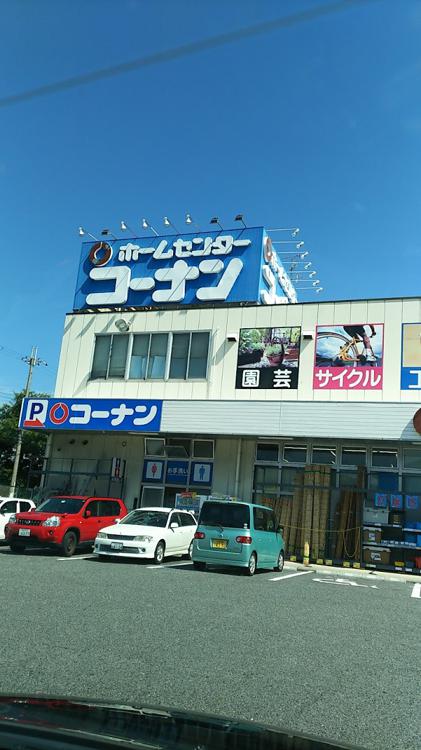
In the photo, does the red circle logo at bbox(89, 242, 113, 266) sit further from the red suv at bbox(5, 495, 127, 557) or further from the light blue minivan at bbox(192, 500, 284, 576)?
the light blue minivan at bbox(192, 500, 284, 576)

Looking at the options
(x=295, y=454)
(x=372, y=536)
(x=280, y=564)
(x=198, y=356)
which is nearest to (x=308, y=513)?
(x=372, y=536)

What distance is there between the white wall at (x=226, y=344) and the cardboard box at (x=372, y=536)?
4.30 metres

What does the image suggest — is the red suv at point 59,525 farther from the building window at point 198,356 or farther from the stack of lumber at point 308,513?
the building window at point 198,356

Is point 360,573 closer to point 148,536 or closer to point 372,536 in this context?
point 372,536

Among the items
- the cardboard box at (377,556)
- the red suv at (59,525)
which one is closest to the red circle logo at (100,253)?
the red suv at (59,525)

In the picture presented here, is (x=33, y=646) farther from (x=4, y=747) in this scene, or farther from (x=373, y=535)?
(x=373, y=535)

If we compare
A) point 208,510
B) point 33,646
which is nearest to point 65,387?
point 208,510

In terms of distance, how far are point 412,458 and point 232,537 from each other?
354 inches

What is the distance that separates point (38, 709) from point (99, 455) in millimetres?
22032

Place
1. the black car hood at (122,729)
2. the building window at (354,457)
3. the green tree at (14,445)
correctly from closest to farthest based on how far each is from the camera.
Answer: the black car hood at (122,729) → the building window at (354,457) → the green tree at (14,445)

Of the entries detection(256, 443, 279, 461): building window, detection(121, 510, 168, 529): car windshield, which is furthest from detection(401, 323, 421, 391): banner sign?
detection(121, 510, 168, 529): car windshield

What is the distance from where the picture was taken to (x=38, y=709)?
3016 mm

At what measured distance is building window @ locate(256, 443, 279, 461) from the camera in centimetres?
2244

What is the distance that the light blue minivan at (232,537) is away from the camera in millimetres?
14117
